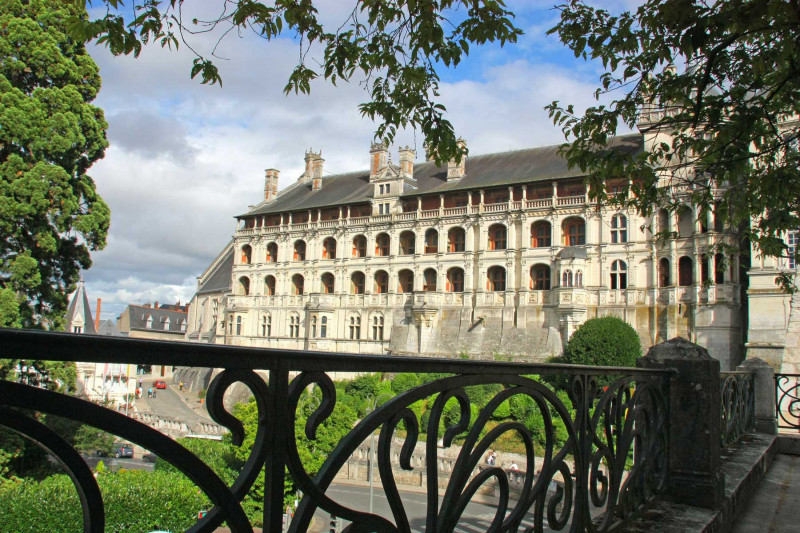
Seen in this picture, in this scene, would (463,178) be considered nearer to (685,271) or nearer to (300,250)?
(300,250)

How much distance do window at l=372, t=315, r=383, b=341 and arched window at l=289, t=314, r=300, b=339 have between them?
306 inches

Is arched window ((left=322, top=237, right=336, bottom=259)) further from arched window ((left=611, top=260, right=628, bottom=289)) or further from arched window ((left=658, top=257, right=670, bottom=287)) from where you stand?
arched window ((left=658, top=257, right=670, bottom=287))

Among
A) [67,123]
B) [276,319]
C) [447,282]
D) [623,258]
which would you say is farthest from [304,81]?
[276,319]

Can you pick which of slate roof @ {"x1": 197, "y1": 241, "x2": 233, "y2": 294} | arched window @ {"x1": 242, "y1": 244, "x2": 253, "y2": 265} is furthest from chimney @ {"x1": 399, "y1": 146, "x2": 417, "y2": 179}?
Answer: slate roof @ {"x1": 197, "y1": 241, "x2": 233, "y2": 294}

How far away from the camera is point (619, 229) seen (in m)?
40.9

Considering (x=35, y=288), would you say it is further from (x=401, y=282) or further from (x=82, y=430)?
(x=401, y=282)

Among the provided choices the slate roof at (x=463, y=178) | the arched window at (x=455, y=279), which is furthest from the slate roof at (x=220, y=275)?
the arched window at (x=455, y=279)

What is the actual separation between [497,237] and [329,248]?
1590cm

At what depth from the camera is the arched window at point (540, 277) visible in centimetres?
4381

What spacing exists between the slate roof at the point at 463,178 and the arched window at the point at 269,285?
6295mm

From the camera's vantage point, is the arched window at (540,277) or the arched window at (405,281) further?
the arched window at (405,281)

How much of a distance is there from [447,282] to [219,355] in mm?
46378

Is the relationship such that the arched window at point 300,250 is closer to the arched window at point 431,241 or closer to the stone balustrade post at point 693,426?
the arched window at point 431,241

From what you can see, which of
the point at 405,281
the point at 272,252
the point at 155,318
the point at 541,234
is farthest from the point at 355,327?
the point at 155,318
